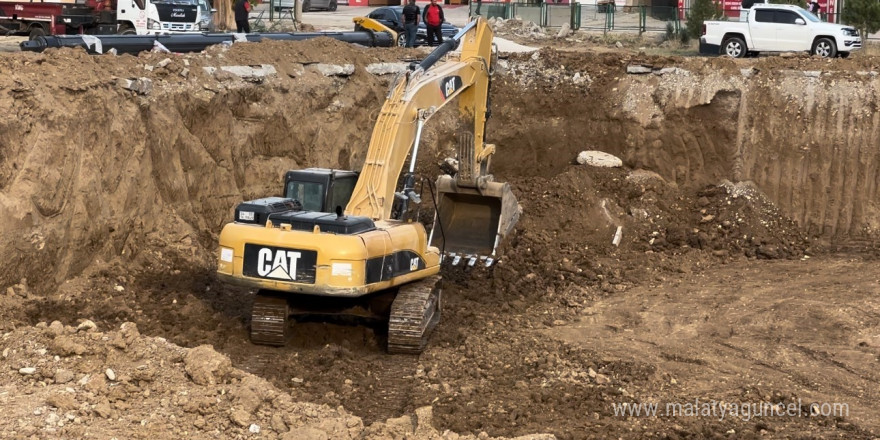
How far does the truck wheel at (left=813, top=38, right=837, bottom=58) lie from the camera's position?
28.9 meters

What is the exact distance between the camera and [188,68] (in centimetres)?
1628

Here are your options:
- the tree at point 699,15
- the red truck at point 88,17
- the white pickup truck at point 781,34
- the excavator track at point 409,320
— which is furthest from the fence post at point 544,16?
the excavator track at point 409,320

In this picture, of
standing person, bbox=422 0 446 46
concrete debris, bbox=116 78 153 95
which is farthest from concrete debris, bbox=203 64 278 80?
standing person, bbox=422 0 446 46

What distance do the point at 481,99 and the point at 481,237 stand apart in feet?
6.63

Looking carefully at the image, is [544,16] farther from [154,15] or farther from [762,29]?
[154,15]

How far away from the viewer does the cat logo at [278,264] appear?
10.8m

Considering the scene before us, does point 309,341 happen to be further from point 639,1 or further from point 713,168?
point 639,1

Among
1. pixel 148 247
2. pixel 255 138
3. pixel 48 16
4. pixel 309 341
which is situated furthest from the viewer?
pixel 48 16

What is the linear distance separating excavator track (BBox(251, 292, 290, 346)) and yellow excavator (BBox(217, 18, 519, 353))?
0.01m

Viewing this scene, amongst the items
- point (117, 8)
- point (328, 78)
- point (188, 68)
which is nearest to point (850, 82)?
point (328, 78)

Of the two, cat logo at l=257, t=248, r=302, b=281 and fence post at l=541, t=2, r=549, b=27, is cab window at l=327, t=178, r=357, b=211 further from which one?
fence post at l=541, t=2, r=549, b=27

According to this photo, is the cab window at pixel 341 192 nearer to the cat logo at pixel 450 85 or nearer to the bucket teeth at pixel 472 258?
the cat logo at pixel 450 85

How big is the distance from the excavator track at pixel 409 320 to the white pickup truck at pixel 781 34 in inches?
796

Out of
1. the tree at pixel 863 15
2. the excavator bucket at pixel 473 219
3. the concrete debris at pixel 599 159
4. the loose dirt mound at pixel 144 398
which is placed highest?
the tree at pixel 863 15
